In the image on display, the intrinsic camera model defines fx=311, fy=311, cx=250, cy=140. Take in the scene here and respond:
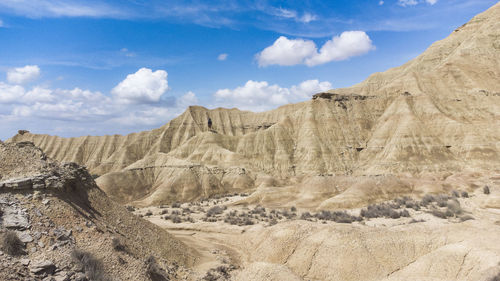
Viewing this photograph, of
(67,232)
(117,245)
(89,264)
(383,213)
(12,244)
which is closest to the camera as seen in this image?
(12,244)

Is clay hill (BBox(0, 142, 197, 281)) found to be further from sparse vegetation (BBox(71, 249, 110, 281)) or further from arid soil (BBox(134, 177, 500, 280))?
arid soil (BBox(134, 177, 500, 280))

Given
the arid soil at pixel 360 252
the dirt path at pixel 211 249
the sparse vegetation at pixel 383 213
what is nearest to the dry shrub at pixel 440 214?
the sparse vegetation at pixel 383 213

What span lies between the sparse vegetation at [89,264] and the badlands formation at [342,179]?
3.68m

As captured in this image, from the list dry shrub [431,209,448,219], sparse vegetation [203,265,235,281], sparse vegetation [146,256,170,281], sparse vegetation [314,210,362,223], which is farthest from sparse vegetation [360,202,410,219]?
sparse vegetation [146,256,170,281]

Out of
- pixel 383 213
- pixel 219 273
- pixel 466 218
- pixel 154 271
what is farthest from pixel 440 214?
pixel 154 271

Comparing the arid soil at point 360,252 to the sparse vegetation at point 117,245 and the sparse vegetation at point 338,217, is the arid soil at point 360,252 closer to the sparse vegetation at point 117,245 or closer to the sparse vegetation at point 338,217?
the sparse vegetation at point 117,245

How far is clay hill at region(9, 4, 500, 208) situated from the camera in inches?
2108

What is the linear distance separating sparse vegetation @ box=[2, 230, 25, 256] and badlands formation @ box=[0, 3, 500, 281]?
18.2 feet

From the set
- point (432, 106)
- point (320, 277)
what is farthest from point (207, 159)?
point (320, 277)

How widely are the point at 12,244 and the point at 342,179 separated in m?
40.7

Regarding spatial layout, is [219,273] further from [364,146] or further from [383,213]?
[364,146]

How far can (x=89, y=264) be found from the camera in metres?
9.90

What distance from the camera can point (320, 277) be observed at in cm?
1408

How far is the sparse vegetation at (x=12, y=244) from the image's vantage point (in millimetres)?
8945
